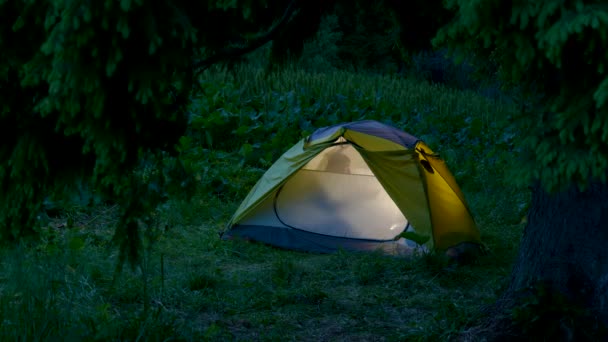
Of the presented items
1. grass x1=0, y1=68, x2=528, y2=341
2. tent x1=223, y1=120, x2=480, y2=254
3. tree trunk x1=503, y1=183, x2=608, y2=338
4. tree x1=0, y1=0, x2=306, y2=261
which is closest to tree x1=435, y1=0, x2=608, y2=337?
grass x1=0, y1=68, x2=528, y2=341

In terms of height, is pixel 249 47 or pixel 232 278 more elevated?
pixel 249 47

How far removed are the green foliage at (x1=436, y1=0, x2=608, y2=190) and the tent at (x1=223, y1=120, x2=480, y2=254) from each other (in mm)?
3545

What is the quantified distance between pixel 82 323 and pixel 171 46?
1627mm

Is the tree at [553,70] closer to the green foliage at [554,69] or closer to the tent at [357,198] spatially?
the green foliage at [554,69]

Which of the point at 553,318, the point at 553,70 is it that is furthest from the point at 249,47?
Result: the point at 553,318

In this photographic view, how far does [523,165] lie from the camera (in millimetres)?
2521

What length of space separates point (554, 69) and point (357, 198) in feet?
13.9

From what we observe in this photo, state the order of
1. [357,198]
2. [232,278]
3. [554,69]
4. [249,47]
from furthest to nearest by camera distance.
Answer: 1. [357,198]
2. [232,278]
3. [249,47]
4. [554,69]

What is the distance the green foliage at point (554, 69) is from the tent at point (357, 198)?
3.55 m

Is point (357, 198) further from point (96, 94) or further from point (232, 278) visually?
point (96, 94)

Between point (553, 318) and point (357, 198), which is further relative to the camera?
point (357, 198)

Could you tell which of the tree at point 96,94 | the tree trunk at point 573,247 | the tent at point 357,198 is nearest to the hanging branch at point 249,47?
the tree at point 96,94

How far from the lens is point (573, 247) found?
381 centimetres

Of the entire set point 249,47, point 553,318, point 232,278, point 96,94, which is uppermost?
point 249,47
